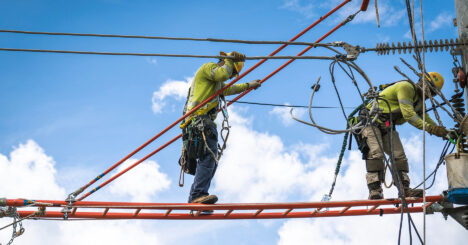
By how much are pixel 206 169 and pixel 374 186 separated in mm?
2285

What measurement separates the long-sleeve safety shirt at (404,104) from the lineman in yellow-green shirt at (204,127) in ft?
6.57

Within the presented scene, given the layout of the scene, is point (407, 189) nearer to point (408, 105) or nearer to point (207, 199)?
point (408, 105)

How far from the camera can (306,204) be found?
7.53 metres

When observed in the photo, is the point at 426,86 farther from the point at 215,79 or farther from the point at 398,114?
the point at 215,79

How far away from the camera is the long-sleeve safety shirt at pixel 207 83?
7418 millimetres

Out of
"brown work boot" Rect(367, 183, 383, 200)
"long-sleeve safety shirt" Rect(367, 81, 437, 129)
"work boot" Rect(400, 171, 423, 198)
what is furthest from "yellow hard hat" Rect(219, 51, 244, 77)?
"work boot" Rect(400, 171, 423, 198)

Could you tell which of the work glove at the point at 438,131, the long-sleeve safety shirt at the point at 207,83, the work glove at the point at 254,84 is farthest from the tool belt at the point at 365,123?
the long-sleeve safety shirt at the point at 207,83

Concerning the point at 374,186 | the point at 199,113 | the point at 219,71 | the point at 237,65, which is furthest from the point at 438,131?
the point at 199,113

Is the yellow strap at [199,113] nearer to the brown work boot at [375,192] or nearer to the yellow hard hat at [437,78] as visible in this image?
the brown work boot at [375,192]

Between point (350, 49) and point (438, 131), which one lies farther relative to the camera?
point (438, 131)

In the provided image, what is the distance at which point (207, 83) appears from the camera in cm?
762

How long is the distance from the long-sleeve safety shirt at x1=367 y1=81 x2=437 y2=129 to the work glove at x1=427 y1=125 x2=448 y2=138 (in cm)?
8

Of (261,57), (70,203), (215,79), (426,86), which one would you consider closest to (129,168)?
(70,203)

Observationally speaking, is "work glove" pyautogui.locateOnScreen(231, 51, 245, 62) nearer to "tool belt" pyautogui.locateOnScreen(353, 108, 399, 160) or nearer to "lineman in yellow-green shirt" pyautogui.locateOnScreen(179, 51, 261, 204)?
"lineman in yellow-green shirt" pyautogui.locateOnScreen(179, 51, 261, 204)
